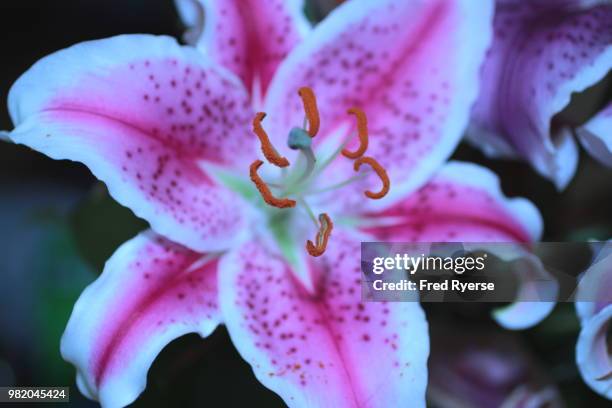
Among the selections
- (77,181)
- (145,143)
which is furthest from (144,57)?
(77,181)

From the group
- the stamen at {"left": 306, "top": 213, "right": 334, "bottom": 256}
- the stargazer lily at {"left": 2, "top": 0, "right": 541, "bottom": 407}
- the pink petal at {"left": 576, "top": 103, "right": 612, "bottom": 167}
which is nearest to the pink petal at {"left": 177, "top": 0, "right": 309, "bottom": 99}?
the stargazer lily at {"left": 2, "top": 0, "right": 541, "bottom": 407}

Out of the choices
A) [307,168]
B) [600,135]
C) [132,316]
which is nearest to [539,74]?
[600,135]

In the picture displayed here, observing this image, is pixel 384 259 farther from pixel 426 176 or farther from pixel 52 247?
pixel 52 247

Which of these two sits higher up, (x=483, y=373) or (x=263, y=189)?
(x=263, y=189)

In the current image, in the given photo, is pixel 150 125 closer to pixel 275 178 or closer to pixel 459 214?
pixel 275 178

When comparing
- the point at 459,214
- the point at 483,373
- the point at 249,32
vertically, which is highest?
the point at 249,32

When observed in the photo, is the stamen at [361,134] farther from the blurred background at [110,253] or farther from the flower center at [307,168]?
the blurred background at [110,253]

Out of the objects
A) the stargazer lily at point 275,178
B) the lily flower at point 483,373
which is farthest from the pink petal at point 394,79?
the lily flower at point 483,373

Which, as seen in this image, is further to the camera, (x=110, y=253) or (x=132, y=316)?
(x=110, y=253)
